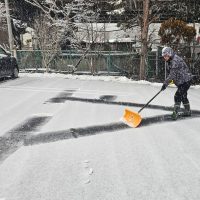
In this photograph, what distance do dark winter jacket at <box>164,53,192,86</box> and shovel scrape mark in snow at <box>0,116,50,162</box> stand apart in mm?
2860

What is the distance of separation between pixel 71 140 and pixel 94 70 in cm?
1176

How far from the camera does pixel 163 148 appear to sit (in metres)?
5.66

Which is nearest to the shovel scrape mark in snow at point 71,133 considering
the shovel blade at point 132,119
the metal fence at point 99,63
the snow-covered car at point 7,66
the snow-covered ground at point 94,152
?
the snow-covered ground at point 94,152

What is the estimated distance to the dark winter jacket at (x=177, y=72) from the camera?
24.1 ft

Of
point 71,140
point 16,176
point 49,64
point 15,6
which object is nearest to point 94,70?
point 49,64

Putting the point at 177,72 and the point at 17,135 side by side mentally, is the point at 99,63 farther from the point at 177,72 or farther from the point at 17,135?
the point at 17,135

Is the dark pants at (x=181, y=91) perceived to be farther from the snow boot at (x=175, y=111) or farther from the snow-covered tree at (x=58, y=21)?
the snow-covered tree at (x=58, y=21)

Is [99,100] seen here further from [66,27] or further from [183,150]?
[66,27]

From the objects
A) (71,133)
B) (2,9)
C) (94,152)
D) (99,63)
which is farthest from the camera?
(2,9)

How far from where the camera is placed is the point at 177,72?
7398mm

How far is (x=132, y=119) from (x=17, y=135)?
2380 millimetres

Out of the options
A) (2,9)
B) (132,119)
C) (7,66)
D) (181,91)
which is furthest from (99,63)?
(2,9)

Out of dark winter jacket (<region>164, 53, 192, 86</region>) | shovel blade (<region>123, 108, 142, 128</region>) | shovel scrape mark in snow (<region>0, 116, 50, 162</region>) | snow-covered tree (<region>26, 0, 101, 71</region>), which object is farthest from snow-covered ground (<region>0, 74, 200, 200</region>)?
snow-covered tree (<region>26, 0, 101, 71</region>)

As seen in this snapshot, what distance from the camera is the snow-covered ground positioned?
4.13 metres
